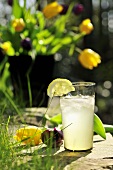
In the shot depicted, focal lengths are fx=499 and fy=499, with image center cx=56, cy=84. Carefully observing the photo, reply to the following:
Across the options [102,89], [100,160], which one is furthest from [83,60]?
[102,89]

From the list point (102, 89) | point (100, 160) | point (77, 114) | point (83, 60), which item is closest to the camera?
point (100, 160)

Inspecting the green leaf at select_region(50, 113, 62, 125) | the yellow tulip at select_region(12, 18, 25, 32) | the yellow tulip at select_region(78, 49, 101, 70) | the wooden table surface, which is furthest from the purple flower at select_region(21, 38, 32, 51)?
the wooden table surface

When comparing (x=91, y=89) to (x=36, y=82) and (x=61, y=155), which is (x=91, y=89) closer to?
(x=61, y=155)

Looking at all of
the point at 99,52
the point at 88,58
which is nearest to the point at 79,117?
the point at 88,58

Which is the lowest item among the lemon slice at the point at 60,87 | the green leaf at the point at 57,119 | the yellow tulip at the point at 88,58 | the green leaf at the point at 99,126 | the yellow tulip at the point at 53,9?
the green leaf at the point at 99,126

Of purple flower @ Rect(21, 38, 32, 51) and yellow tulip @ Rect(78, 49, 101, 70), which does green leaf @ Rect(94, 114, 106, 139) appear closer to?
yellow tulip @ Rect(78, 49, 101, 70)

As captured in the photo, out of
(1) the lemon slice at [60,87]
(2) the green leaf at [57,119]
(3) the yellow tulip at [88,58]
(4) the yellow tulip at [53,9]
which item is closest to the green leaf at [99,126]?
(1) the lemon slice at [60,87]

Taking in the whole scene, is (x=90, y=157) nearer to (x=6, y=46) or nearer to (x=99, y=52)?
(x=6, y=46)

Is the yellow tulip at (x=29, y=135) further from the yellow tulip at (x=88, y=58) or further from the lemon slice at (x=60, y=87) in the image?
the yellow tulip at (x=88, y=58)
